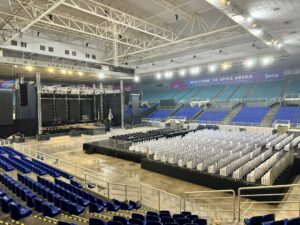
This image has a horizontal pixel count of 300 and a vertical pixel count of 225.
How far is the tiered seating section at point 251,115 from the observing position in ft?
71.9

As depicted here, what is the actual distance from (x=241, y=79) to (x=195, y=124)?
9.58 meters

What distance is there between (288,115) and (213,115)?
7.86 meters

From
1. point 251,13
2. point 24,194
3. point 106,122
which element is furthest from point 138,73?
point 24,194

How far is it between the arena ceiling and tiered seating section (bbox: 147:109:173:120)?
7464 millimetres

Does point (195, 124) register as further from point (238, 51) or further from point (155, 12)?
point (155, 12)

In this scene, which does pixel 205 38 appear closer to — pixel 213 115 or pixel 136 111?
pixel 213 115

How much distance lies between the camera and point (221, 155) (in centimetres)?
1080

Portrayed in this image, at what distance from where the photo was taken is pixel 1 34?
16906 millimetres

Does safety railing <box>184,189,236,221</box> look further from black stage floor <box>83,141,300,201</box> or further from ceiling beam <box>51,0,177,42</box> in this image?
ceiling beam <box>51,0,177,42</box>

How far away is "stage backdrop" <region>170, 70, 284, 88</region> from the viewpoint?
26.6 m

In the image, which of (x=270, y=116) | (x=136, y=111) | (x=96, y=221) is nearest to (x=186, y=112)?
(x=136, y=111)

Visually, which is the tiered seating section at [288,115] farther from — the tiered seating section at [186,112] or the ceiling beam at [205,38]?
the tiered seating section at [186,112]

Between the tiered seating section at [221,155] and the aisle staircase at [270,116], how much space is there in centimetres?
756

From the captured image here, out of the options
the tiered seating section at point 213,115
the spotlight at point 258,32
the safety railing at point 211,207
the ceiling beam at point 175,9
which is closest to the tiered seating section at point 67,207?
the safety railing at point 211,207
